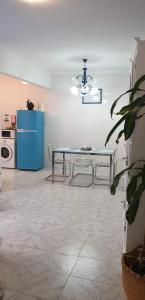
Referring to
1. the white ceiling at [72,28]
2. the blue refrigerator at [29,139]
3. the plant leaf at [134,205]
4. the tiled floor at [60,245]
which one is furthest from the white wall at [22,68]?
the plant leaf at [134,205]

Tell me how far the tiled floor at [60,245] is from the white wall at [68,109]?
2.25 meters

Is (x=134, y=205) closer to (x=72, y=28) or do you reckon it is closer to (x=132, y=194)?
Result: (x=132, y=194)

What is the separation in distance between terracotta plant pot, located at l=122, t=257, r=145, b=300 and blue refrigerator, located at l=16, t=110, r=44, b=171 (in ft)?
16.4

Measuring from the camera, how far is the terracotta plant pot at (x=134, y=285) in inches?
67.6

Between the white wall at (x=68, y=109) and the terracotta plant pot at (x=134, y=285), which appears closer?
the terracotta plant pot at (x=134, y=285)

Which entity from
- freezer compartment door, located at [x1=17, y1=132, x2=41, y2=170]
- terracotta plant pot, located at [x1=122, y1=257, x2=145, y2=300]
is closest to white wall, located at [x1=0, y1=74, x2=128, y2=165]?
freezer compartment door, located at [x1=17, y1=132, x2=41, y2=170]

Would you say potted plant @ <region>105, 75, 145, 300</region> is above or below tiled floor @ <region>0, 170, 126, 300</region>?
above

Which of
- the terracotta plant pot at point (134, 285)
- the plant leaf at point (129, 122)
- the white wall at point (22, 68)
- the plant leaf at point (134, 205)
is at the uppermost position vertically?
the white wall at point (22, 68)

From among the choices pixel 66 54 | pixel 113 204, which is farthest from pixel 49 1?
pixel 113 204

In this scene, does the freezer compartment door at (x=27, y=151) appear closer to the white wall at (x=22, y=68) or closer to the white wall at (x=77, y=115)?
the white wall at (x=77, y=115)

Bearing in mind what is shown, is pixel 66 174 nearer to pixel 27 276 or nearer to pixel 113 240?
pixel 113 240

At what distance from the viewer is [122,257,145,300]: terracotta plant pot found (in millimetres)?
1718

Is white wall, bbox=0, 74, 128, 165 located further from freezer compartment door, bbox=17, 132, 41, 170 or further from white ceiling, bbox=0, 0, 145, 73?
white ceiling, bbox=0, 0, 145, 73

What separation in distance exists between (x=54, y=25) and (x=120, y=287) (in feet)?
10.3
